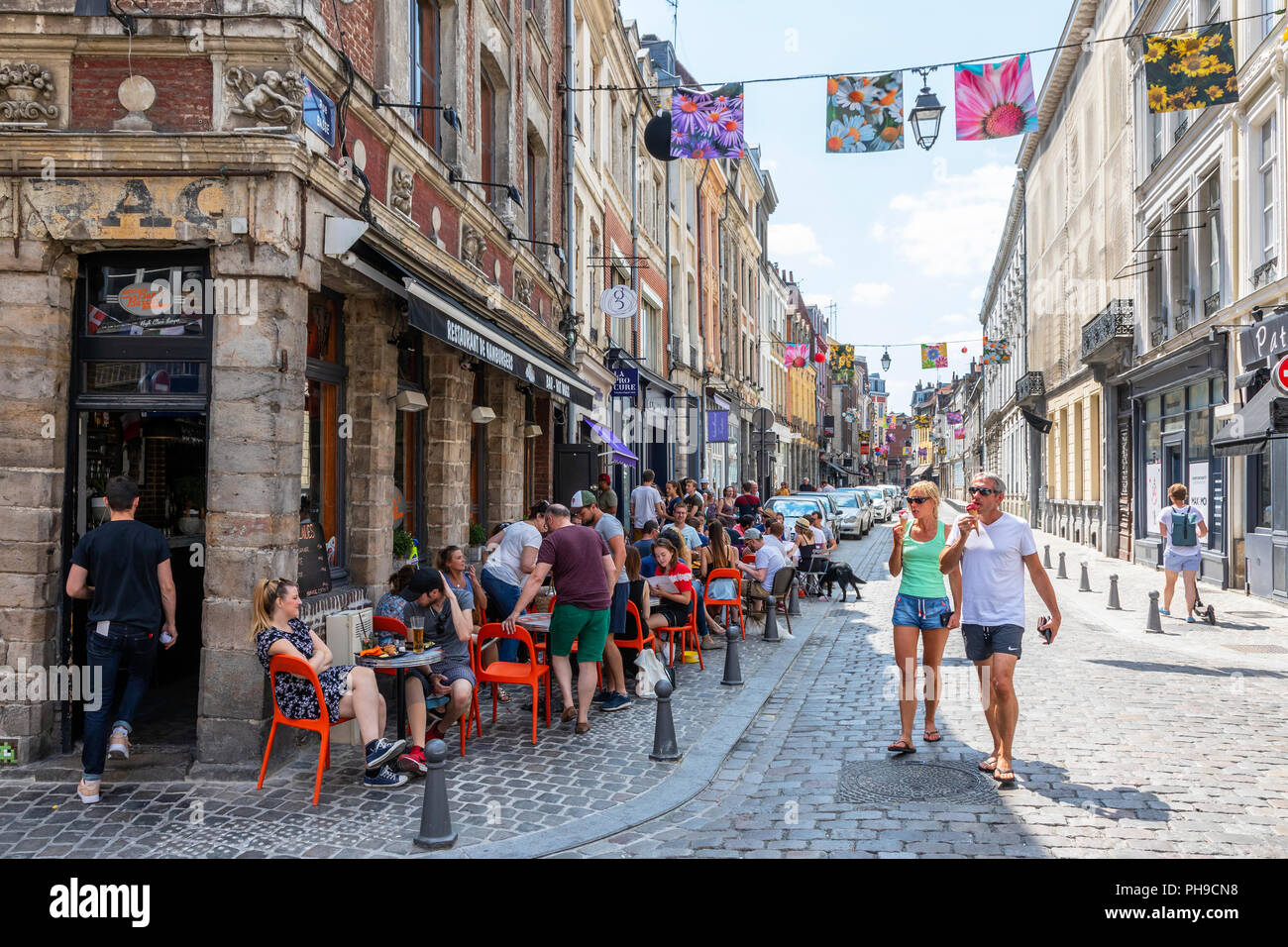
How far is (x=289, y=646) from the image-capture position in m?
5.60

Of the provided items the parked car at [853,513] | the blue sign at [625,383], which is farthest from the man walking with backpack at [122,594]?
the parked car at [853,513]

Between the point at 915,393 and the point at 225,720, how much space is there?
162853 mm

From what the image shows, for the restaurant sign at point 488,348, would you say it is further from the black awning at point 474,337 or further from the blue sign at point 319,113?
the blue sign at point 319,113

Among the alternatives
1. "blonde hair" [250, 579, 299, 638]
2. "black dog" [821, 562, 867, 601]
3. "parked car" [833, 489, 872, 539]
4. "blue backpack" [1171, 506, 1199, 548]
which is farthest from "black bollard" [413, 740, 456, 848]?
"parked car" [833, 489, 872, 539]

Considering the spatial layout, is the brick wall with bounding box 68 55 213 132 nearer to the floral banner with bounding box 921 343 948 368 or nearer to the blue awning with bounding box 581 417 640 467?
the blue awning with bounding box 581 417 640 467

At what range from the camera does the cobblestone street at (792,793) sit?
4789mm

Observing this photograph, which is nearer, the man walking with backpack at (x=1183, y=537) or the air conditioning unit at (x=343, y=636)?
→ the air conditioning unit at (x=343, y=636)

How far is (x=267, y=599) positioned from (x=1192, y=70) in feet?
41.2

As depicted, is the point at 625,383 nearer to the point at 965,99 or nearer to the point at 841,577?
the point at 841,577

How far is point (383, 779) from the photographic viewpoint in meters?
5.79

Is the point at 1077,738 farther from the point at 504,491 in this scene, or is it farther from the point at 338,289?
the point at 504,491

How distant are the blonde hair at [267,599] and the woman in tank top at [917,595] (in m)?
3.87

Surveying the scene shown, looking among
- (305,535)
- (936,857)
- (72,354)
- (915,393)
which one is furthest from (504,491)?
(915,393)
